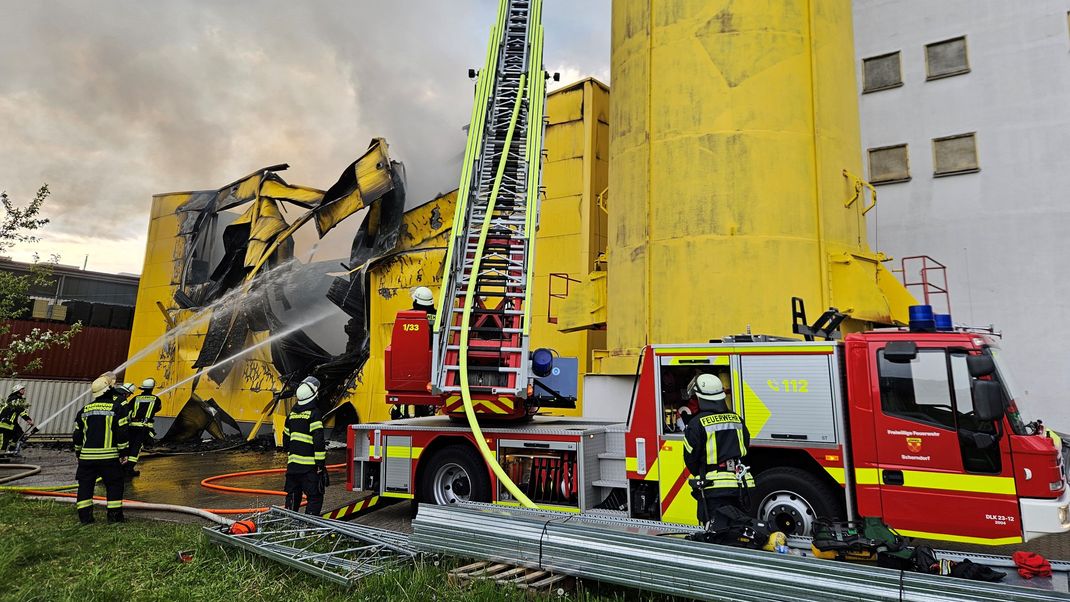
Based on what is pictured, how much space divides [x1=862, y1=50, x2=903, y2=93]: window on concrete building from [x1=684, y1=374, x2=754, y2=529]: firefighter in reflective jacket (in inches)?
554

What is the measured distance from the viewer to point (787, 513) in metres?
6.06

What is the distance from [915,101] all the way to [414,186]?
14.4 meters

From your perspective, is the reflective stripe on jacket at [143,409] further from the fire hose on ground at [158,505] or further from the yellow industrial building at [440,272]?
the yellow industrial building at [440,272]

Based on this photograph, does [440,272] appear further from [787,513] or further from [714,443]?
[714,443]

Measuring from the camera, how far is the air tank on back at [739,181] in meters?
10.7

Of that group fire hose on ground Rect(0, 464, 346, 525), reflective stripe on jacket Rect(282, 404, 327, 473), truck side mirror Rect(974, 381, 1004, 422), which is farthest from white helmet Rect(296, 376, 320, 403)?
truck side mirror Rect(974, 381, 1004, 422)

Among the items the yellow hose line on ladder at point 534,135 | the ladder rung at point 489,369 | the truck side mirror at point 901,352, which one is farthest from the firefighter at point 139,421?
the truck side mirror at point 901,352

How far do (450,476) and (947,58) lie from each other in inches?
595

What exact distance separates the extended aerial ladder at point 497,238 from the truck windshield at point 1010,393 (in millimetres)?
4723

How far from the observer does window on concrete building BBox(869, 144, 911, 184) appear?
49.5ft

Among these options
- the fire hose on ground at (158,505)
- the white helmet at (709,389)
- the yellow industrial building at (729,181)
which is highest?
the yellow industrial building at (729,181)

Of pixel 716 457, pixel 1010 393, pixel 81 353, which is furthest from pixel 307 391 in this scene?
pixel 81 353

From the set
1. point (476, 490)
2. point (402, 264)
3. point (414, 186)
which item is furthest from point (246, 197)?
point (476, 490)

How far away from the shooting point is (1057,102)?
13.4 m
